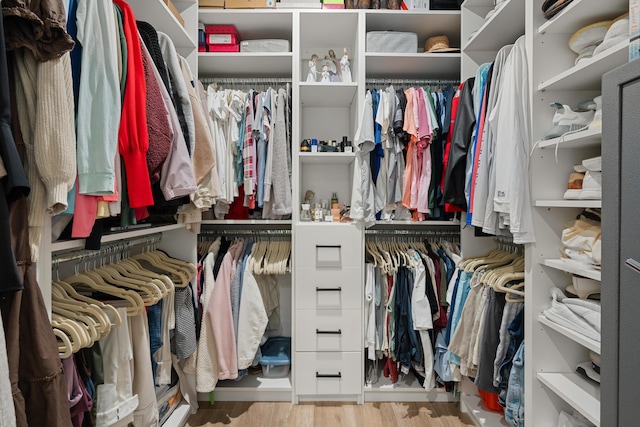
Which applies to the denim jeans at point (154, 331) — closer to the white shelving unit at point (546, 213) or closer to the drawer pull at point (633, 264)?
the white shelving unit at point (546, 213)

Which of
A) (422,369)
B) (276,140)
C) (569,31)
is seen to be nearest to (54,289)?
(276,140)

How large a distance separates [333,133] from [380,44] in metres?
0.66

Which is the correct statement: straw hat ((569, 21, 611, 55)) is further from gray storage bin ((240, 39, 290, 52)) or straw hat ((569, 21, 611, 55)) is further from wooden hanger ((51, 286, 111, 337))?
wooden hanger ((51, 286, 111, 337))

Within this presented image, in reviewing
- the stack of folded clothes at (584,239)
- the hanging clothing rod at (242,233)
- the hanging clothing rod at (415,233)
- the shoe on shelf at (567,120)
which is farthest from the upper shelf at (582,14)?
the hanging clothing rod at (242,233)

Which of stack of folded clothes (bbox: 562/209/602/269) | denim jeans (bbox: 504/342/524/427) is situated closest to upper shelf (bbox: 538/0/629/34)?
stack of folded clothes (bbox: 562/209/602/269)

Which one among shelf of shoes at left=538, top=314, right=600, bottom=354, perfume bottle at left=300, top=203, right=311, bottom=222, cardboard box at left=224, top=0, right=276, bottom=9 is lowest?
shelf of shoes at left=538, top=314, right=600, bottom=354

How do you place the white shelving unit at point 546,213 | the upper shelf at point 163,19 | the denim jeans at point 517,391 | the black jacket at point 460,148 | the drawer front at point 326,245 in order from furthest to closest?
the drawer front at point 326,245 → the black jacket at point 460,148 → the upper shelf at point 163,19 → the denim jeans at point 517,391 → the white shelving unit at point 546,213

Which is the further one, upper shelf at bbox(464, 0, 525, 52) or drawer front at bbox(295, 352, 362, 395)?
drawer front at bbox(295, 352, 362, 395)

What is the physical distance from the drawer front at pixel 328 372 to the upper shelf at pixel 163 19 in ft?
6.16

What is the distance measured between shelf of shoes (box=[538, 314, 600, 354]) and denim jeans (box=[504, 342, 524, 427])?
217mm

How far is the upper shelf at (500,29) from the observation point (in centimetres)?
170

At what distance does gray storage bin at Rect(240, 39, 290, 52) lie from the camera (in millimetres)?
2295

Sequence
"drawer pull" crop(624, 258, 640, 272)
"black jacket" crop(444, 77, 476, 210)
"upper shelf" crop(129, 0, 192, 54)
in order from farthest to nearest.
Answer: "black jacket" crop(444, 77, 476, 210), "upper shelf" crop(129, 0, 192, 54), "drawer pull" crop(624, 258, 640, 272)

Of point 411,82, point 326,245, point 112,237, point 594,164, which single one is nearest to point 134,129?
point 112,237
